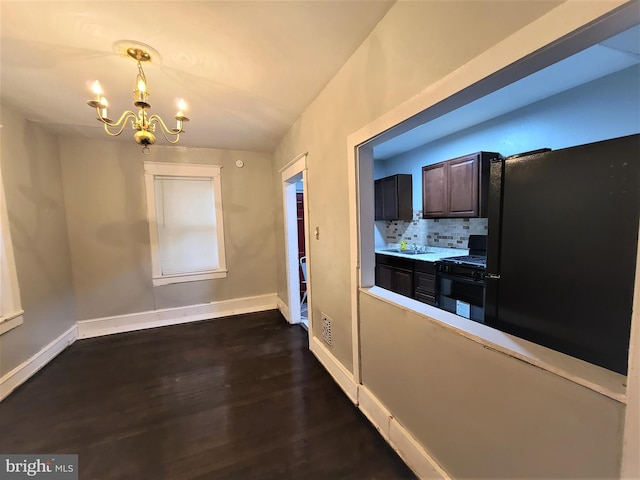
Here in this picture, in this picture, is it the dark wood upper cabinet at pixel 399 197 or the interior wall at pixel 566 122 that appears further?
the dark wood upper cabinet at pixel 399 197

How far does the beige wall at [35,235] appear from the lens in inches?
90.8

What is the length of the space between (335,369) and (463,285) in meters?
1.54

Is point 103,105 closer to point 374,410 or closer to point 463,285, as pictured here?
point 374,410

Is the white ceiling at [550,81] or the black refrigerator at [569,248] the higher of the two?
the white ceiling at [550,81]

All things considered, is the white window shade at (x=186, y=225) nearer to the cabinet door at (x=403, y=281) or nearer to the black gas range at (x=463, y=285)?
the cabinet door at (x=403, y=281)

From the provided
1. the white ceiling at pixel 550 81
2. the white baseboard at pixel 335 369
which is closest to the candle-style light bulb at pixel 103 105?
the white ceiling at pixel 550 81

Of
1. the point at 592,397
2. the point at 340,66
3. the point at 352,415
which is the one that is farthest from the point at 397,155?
the point at 592,397

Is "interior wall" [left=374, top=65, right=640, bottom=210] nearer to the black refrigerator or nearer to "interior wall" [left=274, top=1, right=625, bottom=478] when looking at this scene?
the black refrigerator

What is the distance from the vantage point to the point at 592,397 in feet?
2.50

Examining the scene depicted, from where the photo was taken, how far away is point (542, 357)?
0.89 meters

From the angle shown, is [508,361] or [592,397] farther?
[508,361]

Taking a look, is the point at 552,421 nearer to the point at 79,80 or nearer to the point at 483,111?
the point at 483,111

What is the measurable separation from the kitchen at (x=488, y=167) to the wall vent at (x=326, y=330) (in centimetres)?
129

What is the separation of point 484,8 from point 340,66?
1.06m
